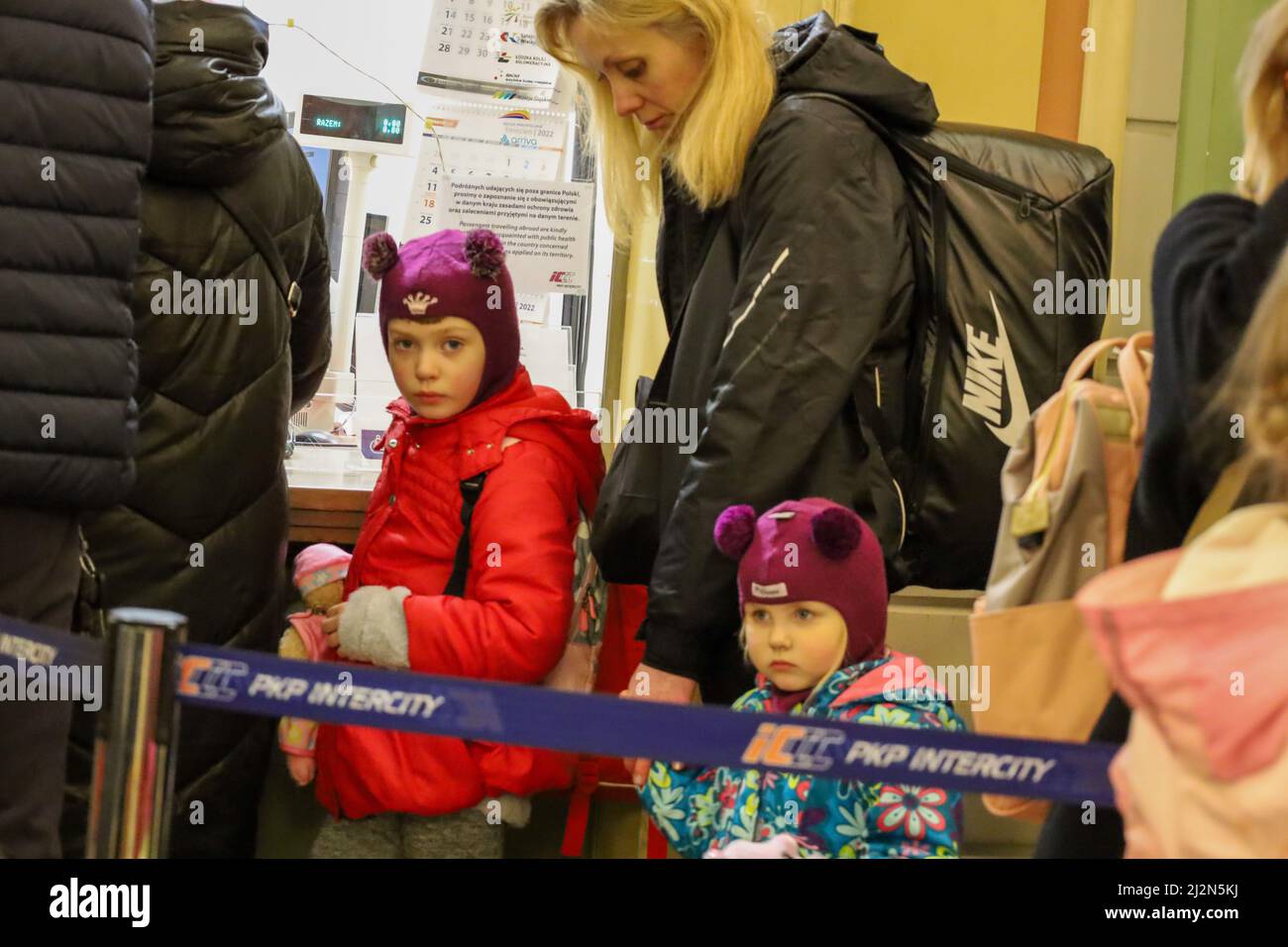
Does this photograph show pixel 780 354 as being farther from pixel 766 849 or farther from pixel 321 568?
pixel 321 568

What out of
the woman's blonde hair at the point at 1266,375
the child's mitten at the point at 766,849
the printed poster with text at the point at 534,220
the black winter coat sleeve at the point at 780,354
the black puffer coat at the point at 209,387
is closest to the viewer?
the woman's blonde hair at the point at 1266,375

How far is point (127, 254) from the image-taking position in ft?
8.30

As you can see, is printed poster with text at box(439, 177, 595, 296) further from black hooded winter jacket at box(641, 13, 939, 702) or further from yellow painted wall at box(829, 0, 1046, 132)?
black hooded winter jacket at box(641, 13, 939, 702)

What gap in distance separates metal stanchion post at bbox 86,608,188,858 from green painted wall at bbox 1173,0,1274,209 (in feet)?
11.0

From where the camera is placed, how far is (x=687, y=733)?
177 centimetres

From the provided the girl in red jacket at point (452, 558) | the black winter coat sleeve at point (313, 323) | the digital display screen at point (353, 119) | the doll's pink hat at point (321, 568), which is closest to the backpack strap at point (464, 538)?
the girl in red jacket at point (452, 558)

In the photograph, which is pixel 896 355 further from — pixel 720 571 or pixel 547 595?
pixel 547 595

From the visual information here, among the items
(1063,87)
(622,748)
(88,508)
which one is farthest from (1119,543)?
(1063,87)

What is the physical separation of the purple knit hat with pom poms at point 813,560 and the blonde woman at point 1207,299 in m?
0.64

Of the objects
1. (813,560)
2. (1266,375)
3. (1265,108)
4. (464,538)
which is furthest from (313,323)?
(1266,375)

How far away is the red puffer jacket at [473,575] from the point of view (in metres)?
3.01

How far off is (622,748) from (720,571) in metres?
0.85

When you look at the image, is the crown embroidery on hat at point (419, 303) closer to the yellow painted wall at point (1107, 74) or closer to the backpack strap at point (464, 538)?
the backpack strap at point (464, 538)
